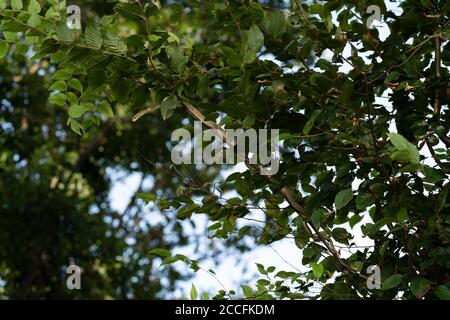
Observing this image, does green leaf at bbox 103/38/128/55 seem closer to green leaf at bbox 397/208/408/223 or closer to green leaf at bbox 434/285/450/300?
green leaf at bbox 397/208/408/223

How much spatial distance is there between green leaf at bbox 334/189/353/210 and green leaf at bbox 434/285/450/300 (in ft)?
1.19

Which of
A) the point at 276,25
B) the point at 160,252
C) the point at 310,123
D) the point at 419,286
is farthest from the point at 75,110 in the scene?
the point at 419,286

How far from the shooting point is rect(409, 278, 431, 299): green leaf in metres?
2.08

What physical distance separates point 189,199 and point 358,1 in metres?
0.89

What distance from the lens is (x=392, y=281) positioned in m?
2.13

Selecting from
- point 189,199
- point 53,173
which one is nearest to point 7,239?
point 53,173

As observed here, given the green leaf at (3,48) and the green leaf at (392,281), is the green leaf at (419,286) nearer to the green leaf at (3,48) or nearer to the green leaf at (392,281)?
the green leaf at (392,281)

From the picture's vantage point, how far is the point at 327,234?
2504 millimetres

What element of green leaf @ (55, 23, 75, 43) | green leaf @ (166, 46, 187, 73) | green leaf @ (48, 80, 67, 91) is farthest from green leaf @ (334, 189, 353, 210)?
green leaf @ (48, 80, 67, 91)

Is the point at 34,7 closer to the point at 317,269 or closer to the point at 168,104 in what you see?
the point at 168,104

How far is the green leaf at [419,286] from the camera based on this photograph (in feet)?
6.83

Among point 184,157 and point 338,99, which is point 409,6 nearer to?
point 338,99

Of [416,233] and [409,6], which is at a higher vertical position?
[409,6]

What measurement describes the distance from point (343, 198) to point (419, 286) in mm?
337
